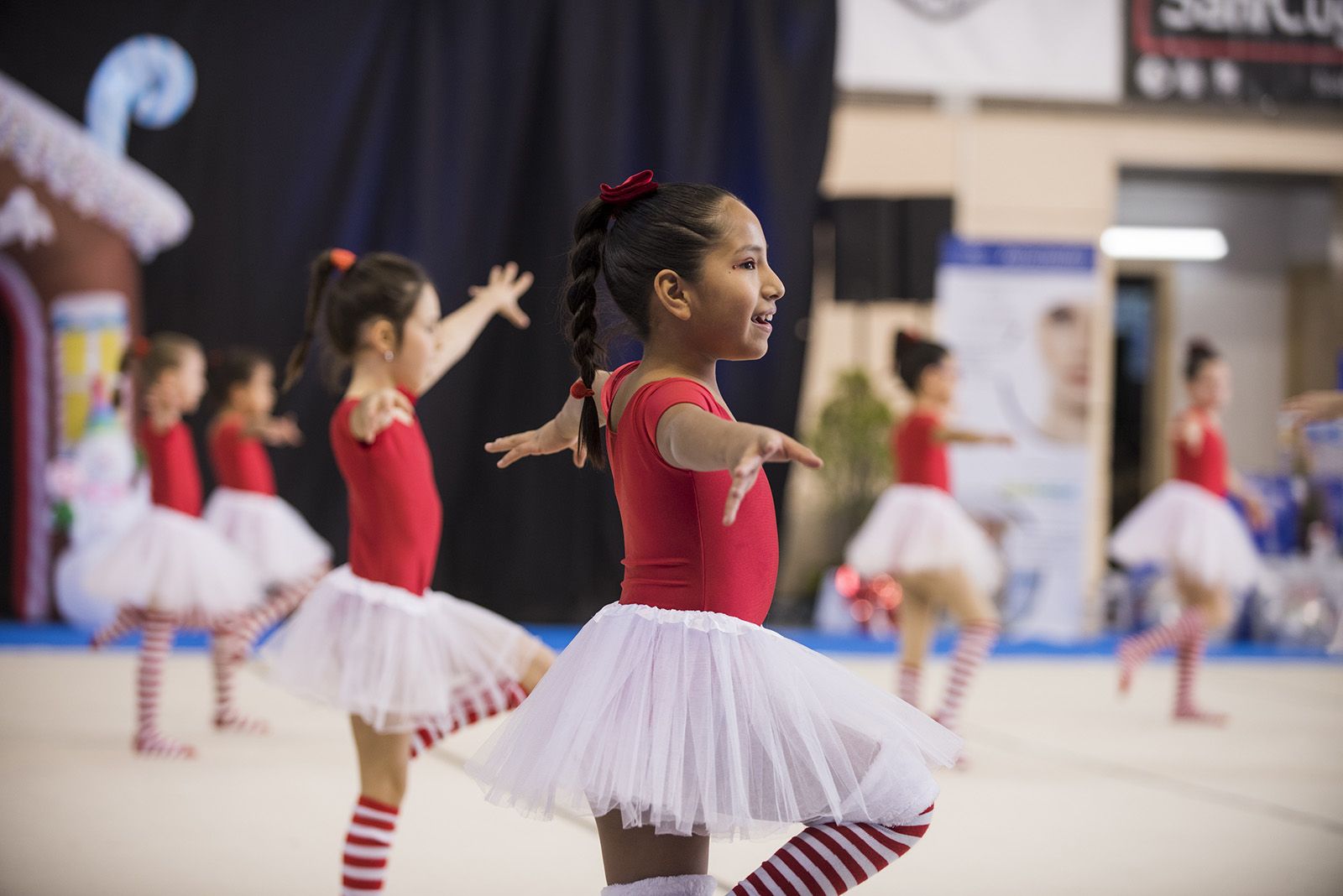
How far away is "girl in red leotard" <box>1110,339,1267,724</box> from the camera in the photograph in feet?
16.3

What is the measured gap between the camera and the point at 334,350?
2.69m

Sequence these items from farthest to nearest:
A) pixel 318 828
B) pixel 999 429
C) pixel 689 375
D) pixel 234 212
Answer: pixel 999 429 < pixel 234 212 < pixel 318 828 < pixel 689 375

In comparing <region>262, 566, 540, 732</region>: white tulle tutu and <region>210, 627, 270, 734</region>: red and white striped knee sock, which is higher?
<region>262, 566, 540, 732</region>: white tulle tutu

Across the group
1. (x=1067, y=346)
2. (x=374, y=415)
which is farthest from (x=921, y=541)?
(x=1067, y=346)

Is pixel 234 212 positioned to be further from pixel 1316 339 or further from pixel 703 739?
pixel 1316 339

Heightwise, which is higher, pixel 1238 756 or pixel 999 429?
pixel 999 429

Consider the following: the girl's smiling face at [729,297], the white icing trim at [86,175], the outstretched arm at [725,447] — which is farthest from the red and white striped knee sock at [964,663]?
the white icing trim at [86,175]

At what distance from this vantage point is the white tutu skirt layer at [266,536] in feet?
15.5

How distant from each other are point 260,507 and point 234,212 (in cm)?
A: 260

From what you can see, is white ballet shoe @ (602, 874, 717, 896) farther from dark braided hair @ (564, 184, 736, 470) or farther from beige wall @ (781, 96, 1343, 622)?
beige wall @ (781, 96, 1343, 622)

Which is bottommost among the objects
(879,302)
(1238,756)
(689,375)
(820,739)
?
(1238,756)

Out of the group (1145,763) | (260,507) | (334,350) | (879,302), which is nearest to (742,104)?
(879,302)

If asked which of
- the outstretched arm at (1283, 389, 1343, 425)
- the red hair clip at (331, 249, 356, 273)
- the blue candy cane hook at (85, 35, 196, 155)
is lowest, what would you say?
the outstretched arm at (1283, 389, 1343, 425)

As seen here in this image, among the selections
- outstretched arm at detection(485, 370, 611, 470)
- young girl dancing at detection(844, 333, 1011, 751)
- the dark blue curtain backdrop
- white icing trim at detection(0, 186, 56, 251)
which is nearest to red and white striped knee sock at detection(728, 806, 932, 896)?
outstretched arm at detection(485, 370, 611, 470)
